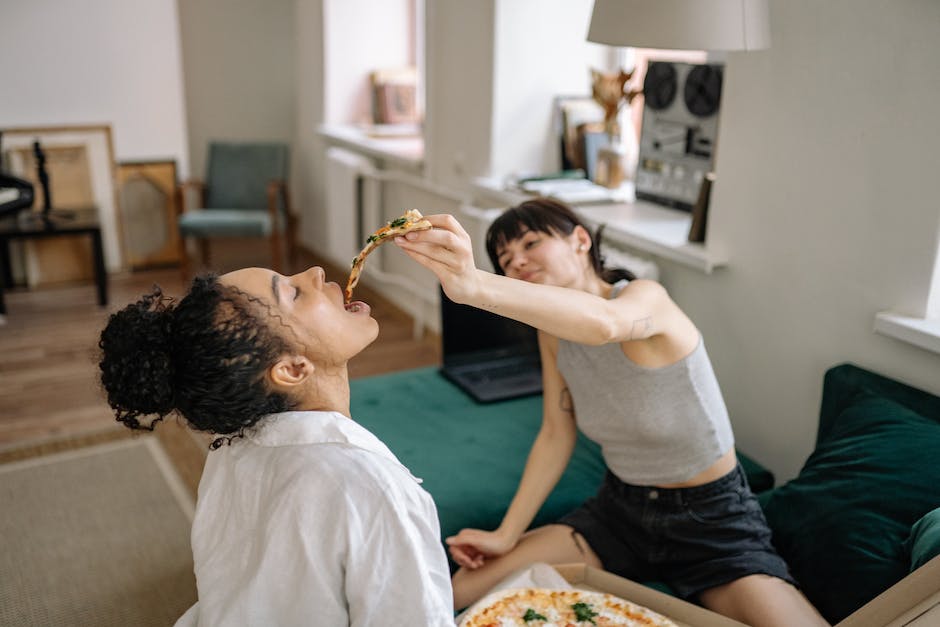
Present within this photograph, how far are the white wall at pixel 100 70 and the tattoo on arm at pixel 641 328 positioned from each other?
451cm

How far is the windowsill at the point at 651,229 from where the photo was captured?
251 cm

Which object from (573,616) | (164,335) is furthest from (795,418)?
(164,335)

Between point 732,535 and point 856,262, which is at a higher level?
point 856,262

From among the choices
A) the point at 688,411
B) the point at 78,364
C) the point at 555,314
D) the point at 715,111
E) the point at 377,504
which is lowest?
the point at 78,364

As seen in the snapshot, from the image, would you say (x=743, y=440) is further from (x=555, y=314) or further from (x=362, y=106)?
(x=362, y=106)

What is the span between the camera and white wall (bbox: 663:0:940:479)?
188 cm

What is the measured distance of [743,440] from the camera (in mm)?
2531

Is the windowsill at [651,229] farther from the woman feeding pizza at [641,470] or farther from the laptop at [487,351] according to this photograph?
the woman feeding pizza at [641,470]

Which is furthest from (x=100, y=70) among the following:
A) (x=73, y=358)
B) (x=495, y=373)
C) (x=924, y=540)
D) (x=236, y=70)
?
(x=924, y=540)

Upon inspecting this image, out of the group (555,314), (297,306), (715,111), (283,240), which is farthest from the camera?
(283,240)

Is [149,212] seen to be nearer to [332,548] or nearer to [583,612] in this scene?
[583,612]

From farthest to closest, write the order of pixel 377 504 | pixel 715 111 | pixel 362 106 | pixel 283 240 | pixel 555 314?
1. pixel 283 240
2. pixel 362 106
3. pixel 715 111
4. pixel 555 314
5. pixel 377 504

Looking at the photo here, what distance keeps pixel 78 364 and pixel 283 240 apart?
235cm

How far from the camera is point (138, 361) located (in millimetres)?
1150
